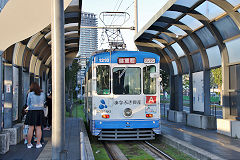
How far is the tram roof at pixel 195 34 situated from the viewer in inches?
450

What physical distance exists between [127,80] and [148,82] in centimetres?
73

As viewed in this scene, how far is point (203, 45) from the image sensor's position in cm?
1403

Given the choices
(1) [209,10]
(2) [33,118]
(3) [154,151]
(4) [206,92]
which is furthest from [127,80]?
(4) [206,92]

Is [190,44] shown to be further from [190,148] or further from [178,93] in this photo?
[190,148]

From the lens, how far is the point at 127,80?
1130 cm

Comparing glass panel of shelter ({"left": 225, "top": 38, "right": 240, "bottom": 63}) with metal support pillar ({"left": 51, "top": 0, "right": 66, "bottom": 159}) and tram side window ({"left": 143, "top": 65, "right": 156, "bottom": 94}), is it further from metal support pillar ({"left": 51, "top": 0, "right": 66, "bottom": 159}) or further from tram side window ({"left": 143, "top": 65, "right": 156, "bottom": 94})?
metal support pillar ({"left": 51, "top": 0, "right": 66, "bottom": 159})

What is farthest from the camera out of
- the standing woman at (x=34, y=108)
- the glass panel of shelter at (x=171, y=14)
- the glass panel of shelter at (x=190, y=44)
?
the glass panel of shelter at (x=190, y=44)

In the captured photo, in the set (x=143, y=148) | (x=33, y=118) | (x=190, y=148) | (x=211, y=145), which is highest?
(x=33, y=118)

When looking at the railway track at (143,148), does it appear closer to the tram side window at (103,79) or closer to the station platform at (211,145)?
the station platform at (211,145)

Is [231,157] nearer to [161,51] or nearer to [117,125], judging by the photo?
[117,125]

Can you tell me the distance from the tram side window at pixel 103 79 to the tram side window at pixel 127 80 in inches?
9.3

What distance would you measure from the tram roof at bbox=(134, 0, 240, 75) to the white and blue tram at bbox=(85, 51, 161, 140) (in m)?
2.43

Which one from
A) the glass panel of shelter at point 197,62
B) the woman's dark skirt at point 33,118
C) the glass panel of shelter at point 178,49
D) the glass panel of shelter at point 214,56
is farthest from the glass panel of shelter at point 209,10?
the woman's dark skirt at point 33,118

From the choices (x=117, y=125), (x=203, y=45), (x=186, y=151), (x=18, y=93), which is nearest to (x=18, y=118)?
(x=18, y=93)
